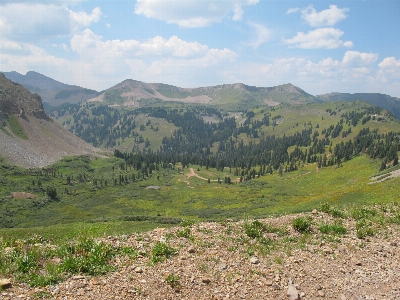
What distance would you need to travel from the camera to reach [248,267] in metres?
14.5

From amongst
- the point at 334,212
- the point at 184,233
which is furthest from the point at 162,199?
the point at 184,233

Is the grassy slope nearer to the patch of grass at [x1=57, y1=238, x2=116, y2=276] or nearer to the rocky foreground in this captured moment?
the rocky foreground

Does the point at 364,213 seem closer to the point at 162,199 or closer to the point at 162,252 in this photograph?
the point at 162,252

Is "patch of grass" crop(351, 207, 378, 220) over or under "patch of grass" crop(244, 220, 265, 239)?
under

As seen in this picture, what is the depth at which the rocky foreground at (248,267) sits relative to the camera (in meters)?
12.0

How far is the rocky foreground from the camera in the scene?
1203cm

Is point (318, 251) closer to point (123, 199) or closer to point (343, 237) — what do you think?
point (343, 237)

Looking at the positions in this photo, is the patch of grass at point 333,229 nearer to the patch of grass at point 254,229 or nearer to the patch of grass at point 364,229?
the patch of grass at point 364,229

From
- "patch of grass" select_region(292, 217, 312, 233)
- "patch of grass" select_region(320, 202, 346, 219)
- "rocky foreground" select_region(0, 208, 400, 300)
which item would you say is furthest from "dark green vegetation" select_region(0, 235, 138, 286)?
"patch of grass" select_region(320, 202, 346, 219)

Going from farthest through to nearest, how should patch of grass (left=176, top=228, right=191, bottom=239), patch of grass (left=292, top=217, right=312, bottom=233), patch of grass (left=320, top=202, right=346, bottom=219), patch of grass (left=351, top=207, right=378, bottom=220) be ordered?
patch of grass (left=320, top=202, right=346, bottom=219)
patch of grass (left=351, top=207, right=378, bottom=220)
patch of grass (left=292, top=217, right=312, bottom=233)
patch of grass (left=176, top=228, right=191, bottom=239)

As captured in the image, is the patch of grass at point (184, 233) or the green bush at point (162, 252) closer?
the green bush at point (162, 252)

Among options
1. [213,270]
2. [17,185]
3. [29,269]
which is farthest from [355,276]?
[17,185]

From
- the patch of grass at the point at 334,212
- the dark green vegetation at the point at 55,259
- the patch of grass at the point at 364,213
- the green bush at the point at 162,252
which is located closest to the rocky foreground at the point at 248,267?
the green bush at the point at 162,252

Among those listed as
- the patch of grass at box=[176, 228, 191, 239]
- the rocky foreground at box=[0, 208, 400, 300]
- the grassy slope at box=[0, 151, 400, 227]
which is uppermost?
the patch of grass at box=[176, 228, 191, 239]
